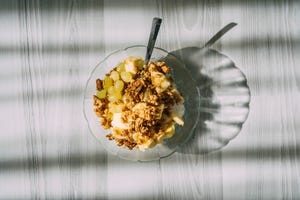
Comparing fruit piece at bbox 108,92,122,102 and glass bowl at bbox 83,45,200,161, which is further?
glass bowl at bbox 83,45,200,161

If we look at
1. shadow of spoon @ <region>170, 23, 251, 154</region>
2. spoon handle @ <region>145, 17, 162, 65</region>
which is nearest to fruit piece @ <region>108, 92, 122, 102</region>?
spoon handle @ <region>145, 17, 162, 65</region>

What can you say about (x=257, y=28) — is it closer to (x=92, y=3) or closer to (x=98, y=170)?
(x=92, y=3)

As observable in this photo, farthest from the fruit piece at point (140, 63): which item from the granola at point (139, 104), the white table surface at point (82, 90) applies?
the white table surface at point (82, 90)

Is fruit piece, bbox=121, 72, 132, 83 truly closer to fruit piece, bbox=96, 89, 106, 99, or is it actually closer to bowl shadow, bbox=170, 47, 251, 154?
fruit piece, bbox=96, 89, 106, 99

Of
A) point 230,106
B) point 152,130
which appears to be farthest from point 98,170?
point 230,106

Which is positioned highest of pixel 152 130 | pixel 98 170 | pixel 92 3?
pixel 92 3
